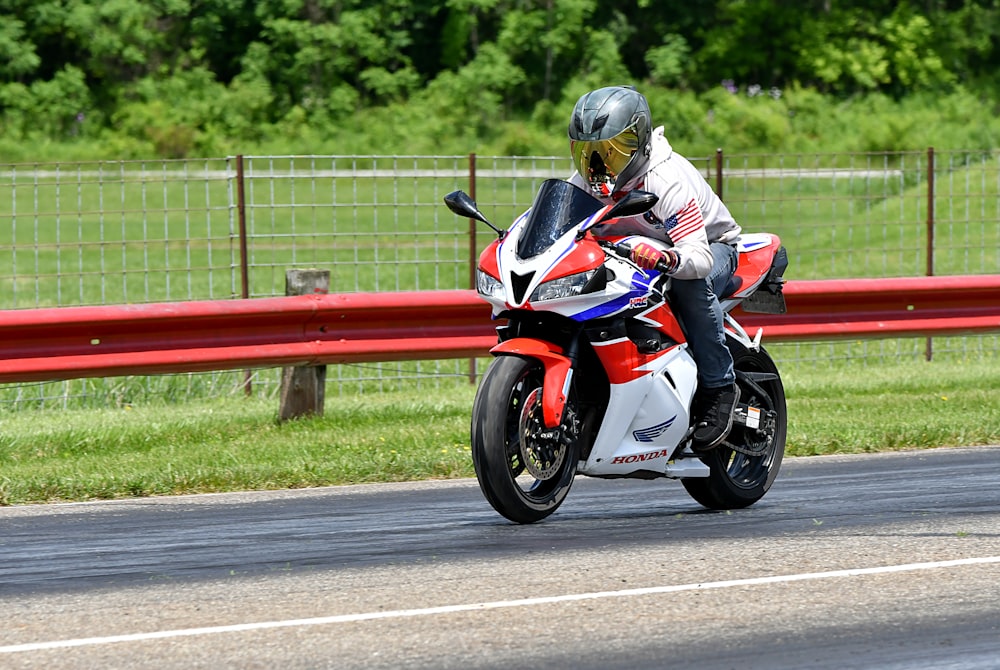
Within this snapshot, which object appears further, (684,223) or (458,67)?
(458,67)

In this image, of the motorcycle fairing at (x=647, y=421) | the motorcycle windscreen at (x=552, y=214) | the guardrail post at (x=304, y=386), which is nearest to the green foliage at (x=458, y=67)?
the guardrail post at (x=304, y=386)

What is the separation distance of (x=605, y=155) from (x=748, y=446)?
5.31 feet

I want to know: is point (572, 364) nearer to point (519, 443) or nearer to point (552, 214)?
point (519, 443)

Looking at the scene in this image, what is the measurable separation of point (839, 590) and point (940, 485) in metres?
2.59

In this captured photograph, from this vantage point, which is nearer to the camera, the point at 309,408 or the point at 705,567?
the point at 705,567

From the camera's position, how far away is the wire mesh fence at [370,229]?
1267 cm

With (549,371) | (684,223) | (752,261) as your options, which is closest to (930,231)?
(752,261)

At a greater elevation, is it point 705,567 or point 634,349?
point 634,349

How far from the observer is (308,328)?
35.2 feet

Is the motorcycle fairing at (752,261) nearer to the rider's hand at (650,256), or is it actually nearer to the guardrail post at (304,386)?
the rider's hand at (650,256)

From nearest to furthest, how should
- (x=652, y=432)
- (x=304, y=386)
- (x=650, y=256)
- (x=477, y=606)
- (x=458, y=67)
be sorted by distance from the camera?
(x=477, y=606), (x=650, y=256), (x=652, y=432), (x=304, y=386), (x=458, y=67)

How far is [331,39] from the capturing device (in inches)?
1689

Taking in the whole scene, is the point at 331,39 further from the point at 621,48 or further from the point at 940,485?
the point at 940,485

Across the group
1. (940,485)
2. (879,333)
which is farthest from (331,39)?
(940,485)
